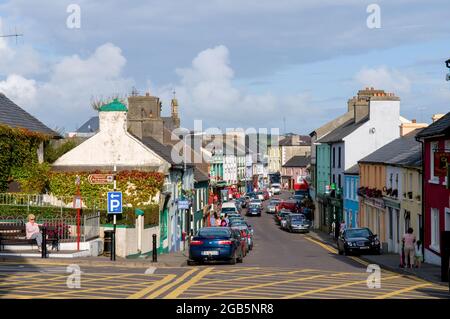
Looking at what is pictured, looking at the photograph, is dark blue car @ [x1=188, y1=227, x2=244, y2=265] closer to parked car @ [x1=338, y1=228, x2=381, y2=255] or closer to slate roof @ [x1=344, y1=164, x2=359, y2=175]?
parked car @ [x1=338, y1=228, x2=381, y2=255]

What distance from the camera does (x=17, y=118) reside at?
140 ft

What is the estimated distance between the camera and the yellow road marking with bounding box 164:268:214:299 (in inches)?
694

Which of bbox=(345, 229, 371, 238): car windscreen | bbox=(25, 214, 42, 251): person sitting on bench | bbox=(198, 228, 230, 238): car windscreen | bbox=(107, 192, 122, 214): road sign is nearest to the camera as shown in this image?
bbox=(25, 214, 42, 251): person sitting on bench

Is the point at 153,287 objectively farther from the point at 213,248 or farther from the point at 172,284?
the point at 213,248

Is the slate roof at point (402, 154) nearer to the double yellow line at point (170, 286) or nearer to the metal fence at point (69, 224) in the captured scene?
the metal fence at point (69, 224)

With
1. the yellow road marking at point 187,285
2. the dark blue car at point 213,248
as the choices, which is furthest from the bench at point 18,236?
the yellow road marking at point 187,285

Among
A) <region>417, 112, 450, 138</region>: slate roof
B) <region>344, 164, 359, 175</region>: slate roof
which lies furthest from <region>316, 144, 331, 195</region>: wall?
<region>417, 112, 450, 138</region>: slate roof

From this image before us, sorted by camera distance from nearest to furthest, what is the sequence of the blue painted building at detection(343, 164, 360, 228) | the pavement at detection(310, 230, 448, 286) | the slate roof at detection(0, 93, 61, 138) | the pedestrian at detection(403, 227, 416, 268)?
the pavement at detection(310, 230, 448, 286) < the pedestrian at detection(403, 227, 416, 268) < the slate roof at detection(0, 93, 61, 138) < the blue painted building at detection(343, 164, 360, 228)

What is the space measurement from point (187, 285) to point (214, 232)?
10.3 metres

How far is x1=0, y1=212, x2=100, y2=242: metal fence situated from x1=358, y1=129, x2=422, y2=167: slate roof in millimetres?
16029

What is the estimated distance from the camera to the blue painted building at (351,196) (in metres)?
58.8

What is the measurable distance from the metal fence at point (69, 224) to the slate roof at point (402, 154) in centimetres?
1603
